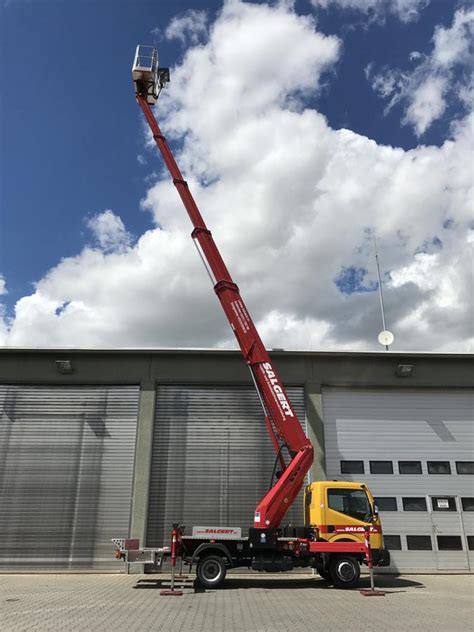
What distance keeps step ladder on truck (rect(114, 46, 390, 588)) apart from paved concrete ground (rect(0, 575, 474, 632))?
0.61 metres

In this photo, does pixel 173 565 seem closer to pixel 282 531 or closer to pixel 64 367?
pixel 282 531

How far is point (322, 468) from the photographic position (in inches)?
614

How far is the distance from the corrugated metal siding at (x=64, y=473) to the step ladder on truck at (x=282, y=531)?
400 centimetres

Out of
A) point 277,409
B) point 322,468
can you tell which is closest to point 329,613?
point 277,409

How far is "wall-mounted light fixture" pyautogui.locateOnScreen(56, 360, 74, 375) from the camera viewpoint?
1638 cm

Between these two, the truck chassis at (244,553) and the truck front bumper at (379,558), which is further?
the truck front bumper at (379,558)

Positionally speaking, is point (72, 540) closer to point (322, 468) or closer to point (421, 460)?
point (322, 468)

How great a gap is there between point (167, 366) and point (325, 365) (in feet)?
18.8

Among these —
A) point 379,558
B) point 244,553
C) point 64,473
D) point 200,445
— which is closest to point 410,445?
point 379,558

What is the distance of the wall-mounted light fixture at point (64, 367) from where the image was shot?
16.4m

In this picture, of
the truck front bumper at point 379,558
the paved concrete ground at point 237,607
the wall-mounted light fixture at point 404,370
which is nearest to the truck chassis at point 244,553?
the truck front bumper at point 379,558

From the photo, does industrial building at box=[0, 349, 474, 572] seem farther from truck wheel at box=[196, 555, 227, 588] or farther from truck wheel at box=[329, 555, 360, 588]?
truck wheel at box=[196, 555, 227, 588]

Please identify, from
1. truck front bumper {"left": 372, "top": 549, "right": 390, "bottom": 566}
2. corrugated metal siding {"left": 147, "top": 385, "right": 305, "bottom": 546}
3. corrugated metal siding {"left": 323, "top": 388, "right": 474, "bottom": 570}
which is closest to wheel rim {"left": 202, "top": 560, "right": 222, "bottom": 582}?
corrugated metal siding {"left": 147, "top": 385, "right": 305, "bottom": 546}

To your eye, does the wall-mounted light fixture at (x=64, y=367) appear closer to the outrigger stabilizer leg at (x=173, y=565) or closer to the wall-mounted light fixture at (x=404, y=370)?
the outrigger stabilizer leg at (x=173, y=565)
